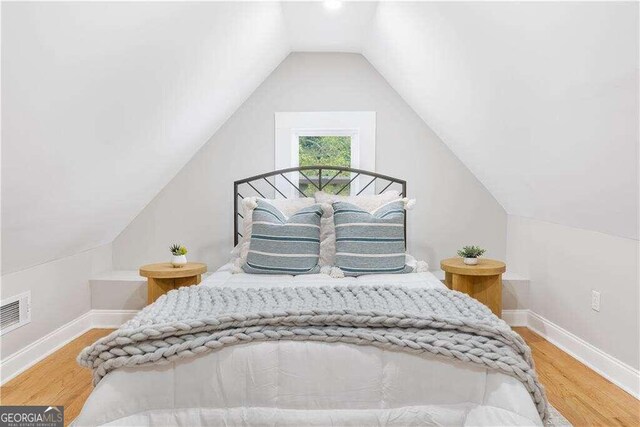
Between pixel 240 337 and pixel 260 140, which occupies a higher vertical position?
pixel 260 140

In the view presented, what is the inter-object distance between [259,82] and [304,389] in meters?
2.90

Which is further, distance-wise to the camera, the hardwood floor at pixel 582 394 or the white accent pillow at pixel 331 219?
the white accent pillow at pixel 331 219

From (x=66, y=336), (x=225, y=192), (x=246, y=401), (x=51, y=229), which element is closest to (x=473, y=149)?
(x=225, y=192)

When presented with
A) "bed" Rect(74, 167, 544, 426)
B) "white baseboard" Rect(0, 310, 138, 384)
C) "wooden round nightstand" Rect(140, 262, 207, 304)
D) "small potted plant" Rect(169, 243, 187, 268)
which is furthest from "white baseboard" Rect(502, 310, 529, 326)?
"white baseboard" Rect(0, 310, 138, 384)

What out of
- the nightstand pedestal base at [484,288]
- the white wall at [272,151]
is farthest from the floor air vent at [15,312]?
the nightstand pedestal base at [484,288]

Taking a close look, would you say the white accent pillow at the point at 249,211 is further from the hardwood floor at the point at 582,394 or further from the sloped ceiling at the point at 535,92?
the hardwood floor at the point at 582,394

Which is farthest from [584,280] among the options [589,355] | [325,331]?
[325,331]

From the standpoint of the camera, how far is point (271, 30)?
3426 mm

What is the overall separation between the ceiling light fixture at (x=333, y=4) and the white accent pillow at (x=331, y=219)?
4.03ft

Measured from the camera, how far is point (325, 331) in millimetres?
1870

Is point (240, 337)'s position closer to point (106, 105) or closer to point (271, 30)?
point (106, 105)

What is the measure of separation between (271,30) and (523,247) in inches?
95.7

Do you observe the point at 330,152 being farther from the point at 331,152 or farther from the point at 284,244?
the point at 284,244

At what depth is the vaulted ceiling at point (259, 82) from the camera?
1.83 m
